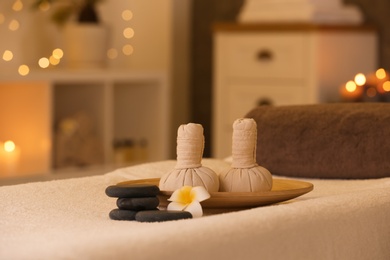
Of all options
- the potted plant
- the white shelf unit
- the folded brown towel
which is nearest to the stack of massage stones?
the folded brown towel

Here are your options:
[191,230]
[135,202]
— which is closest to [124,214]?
[135,202]

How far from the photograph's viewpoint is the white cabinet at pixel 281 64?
3465 millimetres

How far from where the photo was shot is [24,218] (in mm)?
1233

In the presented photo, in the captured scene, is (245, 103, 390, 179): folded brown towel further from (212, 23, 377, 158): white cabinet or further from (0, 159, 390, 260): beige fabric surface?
(212, 23, 377, 158): white cabinet

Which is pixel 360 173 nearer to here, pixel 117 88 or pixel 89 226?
pixel 89 226

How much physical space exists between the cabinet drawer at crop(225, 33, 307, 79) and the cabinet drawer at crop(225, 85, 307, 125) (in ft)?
0.16

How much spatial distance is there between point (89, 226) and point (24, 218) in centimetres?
13

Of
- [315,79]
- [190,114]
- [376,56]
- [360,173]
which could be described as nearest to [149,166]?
[360,173]

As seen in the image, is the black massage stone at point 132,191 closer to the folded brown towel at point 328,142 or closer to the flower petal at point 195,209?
the flower petal at point 195,209

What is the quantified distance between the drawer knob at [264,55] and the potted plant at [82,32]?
68 centimetres

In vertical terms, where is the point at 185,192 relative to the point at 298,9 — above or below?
below

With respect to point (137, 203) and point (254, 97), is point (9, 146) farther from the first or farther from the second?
point (137, 203)

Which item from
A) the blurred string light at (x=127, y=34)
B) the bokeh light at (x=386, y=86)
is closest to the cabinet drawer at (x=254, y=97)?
the bokeh light at (x=386, y=86)

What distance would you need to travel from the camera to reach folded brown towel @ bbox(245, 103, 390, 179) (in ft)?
5.58
